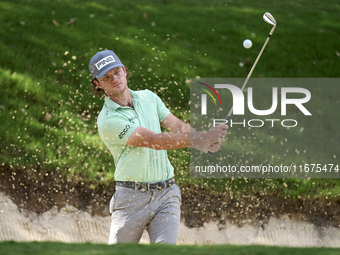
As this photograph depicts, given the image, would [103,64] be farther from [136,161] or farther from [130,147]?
[136,161]

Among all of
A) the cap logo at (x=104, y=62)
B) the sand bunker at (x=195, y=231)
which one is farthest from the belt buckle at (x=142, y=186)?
the sand bunker at (x=195, y=231)

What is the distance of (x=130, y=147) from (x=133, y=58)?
15.5ft

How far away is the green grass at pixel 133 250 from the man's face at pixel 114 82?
123 cm

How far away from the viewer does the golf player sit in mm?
3615

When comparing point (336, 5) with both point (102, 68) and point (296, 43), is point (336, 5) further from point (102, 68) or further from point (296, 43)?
point (102, 68)

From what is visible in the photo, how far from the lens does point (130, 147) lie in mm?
3709

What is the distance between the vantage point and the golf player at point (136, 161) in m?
3.62

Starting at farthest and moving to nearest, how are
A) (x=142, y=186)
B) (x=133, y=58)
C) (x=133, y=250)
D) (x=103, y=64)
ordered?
(x=133, y=58)
(x=103, y=64)
(x=142, y=186)
(x=133, y=250)

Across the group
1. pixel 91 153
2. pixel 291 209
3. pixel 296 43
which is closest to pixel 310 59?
pixel 296 43

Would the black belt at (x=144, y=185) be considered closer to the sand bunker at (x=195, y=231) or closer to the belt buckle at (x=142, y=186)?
the belt buckle at (x=142, y=186)

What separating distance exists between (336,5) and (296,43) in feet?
5.78

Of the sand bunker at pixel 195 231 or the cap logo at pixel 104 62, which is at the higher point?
the cap logo at pixel 104 62

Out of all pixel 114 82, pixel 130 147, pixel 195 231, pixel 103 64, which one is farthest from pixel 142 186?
pixel 195 231

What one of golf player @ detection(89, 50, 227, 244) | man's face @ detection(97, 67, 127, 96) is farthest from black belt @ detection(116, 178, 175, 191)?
man's face @ detection(97, 67, 127, 96)
